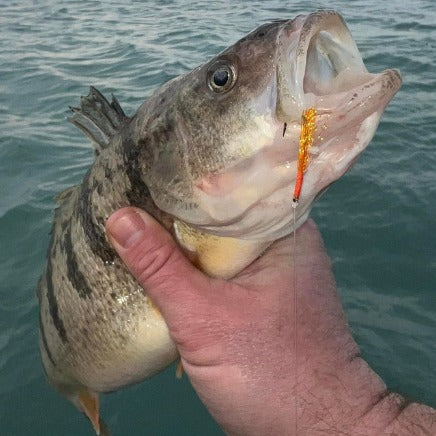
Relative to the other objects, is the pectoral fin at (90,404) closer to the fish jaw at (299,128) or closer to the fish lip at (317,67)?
the fish jaw at (299,128)

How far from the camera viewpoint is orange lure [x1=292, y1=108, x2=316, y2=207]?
1.88m

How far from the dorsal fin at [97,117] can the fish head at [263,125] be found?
596mm

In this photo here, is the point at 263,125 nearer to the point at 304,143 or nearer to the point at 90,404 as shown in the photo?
→ the point at 304,143

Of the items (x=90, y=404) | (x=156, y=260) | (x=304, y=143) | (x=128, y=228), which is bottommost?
(x=90, y=404)

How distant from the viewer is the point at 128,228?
2.35m

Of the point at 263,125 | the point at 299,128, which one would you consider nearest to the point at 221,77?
the point at 263,125

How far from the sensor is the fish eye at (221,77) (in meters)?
2.06

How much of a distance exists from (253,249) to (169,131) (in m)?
0.62

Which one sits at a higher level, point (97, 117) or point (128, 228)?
point (97, 117)

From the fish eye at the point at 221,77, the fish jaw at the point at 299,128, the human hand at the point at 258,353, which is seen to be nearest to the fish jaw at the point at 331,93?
the fish jaw at the point at 299,128

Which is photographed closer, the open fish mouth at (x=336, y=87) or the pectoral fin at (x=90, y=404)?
the open fish mouth at (x=336, y=87)

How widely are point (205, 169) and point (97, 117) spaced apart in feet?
3.27

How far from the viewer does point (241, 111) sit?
6.68 ft

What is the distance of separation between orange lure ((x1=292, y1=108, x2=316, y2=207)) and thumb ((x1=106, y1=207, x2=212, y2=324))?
586 mm
